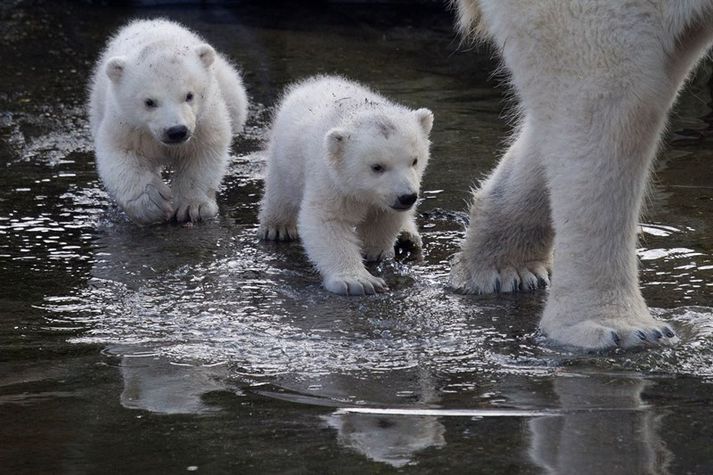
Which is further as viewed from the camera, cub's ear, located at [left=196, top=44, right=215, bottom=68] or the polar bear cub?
cub's ear, located at [left=196, top=44, right=215, bottom=68]

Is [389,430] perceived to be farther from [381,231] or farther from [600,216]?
[381,231]

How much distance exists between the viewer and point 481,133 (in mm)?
7379

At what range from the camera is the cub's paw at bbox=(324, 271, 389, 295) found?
491 cm

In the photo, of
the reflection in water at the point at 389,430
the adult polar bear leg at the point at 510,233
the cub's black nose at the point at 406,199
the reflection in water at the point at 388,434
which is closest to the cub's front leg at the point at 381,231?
the cub's black nose at the point at 406,199

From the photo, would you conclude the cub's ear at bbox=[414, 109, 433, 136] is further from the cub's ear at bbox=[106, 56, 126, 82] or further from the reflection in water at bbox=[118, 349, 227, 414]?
the reflection in water at bbox=[118, 349, 227, 414]

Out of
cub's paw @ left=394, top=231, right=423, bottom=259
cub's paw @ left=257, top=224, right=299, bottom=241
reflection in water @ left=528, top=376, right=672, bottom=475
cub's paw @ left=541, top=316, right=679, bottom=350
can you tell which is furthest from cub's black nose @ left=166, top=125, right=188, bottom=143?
reflection in water @ left=528, top=376, right=672, bottom=475

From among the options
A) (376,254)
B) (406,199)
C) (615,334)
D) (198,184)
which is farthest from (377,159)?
(615,334)

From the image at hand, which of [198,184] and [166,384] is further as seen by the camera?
[198,184]

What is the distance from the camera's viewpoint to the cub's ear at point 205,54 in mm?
6277

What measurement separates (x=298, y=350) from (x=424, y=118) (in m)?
1.52

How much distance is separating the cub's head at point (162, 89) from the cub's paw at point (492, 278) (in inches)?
Answer: 59.4

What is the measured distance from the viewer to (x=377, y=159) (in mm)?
5160

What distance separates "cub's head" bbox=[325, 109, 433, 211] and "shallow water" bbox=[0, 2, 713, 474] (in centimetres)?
33

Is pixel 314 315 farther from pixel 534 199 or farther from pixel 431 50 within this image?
pixel 431 50
